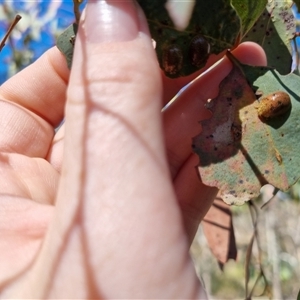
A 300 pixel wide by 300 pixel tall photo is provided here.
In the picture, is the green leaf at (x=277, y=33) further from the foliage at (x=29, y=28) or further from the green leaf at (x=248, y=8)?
the foliage at (x=29, y=28)

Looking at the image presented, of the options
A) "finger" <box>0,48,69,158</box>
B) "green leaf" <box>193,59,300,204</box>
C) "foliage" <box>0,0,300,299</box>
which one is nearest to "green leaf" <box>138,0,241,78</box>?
"foliage" <box>0,0,300,299</box>

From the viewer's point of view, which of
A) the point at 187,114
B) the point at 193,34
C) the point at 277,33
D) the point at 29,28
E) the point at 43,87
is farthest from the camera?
the point at 29,28

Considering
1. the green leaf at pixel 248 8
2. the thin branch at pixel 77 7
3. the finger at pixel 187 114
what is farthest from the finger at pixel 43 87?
the green leaf at pixel 248 8

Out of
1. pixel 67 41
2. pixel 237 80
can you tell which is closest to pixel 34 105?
pixel 67 41

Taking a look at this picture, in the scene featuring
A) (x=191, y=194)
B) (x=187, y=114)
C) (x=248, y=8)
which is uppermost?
(x=248, y=8)

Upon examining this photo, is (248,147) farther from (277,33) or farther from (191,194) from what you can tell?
(191,194)

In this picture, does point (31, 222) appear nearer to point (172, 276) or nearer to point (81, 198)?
point (81, 198)

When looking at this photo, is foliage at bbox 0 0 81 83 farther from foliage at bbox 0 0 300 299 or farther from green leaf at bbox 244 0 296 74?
green leaf at bbox 244 0 296 74
